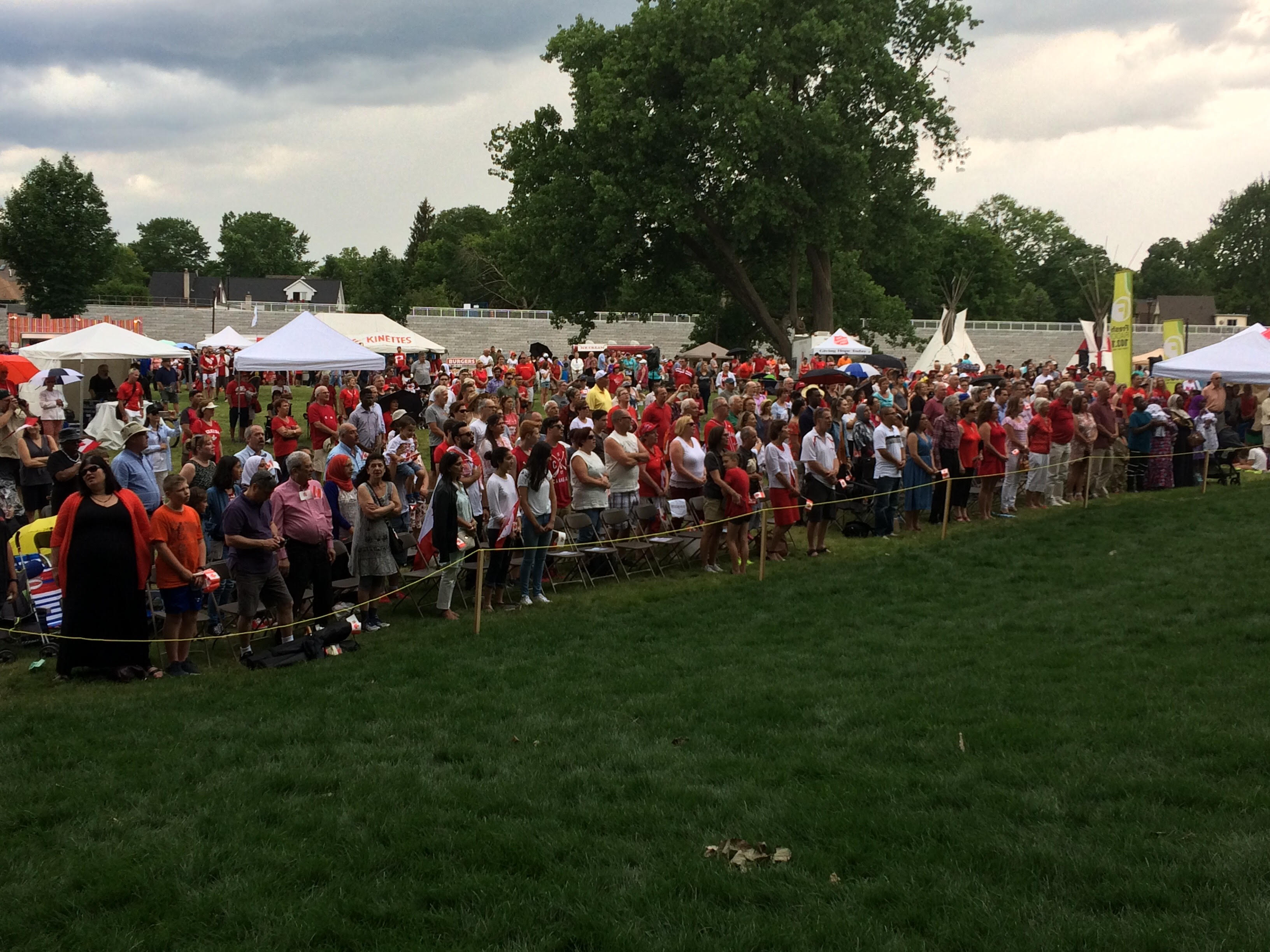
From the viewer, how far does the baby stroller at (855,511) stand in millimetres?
14406

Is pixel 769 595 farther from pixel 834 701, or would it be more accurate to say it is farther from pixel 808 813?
pixel 808 813

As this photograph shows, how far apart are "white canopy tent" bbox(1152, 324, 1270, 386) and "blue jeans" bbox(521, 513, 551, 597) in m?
14.8

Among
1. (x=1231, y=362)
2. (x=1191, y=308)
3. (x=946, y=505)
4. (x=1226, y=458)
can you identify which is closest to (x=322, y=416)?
(x=946, y=505)

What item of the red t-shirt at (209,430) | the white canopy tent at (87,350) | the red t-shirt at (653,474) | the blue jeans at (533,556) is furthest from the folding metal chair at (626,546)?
the white canopy tent at (87,350)

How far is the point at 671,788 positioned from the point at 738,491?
629 centimetres

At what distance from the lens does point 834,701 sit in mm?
7613

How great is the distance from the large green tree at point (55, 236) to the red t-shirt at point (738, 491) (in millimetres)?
57889

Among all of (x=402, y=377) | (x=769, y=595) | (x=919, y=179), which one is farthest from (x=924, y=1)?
(x=769, y=595)

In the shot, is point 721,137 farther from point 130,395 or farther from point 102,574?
point 102,574

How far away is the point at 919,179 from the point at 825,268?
4.86m

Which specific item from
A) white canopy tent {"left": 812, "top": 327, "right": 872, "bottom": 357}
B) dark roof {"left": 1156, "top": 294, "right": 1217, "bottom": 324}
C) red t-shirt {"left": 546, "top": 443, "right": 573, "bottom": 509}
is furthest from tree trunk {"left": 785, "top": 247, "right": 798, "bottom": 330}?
dark roof {"left": 1156, "top": 294, "right": 1217, "bottom": 324}

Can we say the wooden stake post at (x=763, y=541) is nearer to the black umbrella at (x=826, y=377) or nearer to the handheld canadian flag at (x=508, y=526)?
the handheld canadian flag at (x=508, y=526)

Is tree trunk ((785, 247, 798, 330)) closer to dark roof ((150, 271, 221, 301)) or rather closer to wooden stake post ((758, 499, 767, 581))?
wooden stake post ((758, 499, 767, 581))

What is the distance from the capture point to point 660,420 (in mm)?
14211
